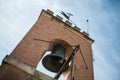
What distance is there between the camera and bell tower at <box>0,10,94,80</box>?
242 inches

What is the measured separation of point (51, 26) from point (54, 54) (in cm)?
206

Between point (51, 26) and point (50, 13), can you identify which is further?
point (50, 13)

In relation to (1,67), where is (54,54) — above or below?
above

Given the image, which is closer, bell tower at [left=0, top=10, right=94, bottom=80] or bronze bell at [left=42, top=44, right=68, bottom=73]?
bell tower at [left=0, top=10, right=94, bottom=80]

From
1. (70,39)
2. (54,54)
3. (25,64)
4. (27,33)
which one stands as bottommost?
(25,64)

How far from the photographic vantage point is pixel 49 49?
795 centimetres

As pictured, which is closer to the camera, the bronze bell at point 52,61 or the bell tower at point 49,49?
the bell tower at point 49,49

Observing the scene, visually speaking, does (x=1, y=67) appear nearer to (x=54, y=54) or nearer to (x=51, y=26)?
(x=54, y=54)

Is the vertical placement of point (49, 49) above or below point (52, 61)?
above

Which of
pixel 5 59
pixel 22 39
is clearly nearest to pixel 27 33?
pixel 22 39

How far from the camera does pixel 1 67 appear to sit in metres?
5.89

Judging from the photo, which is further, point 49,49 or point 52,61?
point 49,49

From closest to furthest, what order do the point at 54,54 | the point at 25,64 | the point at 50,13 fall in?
the point at 25,64
the point at 54,54
the point at 50,13

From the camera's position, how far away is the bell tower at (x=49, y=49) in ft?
20.2
